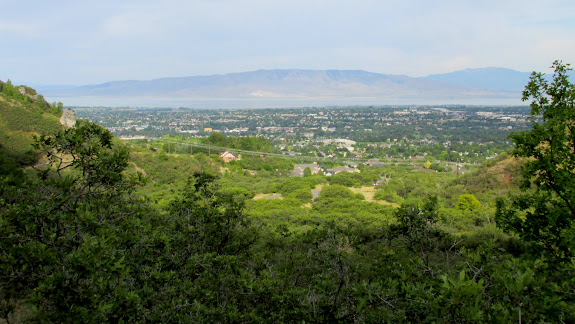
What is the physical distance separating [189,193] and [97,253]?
9.62 ft

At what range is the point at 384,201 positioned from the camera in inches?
723

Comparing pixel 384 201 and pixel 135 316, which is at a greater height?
pixel 135 316

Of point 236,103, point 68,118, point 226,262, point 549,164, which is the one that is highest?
point 236,103

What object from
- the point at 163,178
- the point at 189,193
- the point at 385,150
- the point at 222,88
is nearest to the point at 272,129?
the point at 385,150

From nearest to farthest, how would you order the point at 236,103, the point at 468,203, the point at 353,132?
the point at 468,203
the point at 353,132
the point at 236,103

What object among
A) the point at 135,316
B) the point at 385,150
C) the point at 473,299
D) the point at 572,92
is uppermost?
the point at 572,92

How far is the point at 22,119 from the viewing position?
66.0 feet

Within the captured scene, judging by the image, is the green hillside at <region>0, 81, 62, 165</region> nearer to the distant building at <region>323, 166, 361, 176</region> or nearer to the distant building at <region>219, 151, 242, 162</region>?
the distant building at <region>219, 151, 242, 162</region>

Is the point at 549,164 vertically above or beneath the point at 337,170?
above

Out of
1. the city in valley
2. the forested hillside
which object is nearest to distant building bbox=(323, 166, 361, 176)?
the city in valley

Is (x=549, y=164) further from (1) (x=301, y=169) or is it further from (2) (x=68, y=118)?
(1) (x=301, y=169)

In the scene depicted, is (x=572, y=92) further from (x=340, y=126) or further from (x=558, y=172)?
(x=340, y=126)

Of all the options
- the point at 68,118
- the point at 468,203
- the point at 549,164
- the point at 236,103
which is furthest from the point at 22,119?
the point at 236,103

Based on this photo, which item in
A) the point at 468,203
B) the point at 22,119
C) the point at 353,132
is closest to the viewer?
the point at 468,203
